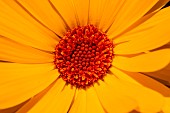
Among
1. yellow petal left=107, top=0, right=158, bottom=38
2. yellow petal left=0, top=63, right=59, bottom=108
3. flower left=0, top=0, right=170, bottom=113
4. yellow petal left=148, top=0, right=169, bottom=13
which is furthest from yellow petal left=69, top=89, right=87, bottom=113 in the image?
yellow petal left=148, top=0, right=169, bottom=13

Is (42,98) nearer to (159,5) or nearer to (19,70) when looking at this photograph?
(19,70)

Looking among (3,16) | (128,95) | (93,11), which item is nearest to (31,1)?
(3,16)

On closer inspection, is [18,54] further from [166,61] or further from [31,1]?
[166,61]

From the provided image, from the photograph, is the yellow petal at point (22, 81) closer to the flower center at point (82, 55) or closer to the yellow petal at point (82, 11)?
the flower center at point (82, 55)

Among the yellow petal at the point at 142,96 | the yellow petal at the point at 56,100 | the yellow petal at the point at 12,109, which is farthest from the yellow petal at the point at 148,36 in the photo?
the yellow petal at the point at 12,109

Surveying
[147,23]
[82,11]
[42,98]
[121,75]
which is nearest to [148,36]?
[147,23]

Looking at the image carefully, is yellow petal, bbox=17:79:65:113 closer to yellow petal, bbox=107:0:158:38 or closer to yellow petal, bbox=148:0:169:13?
yellow petal, bbox=107:0:158:38
